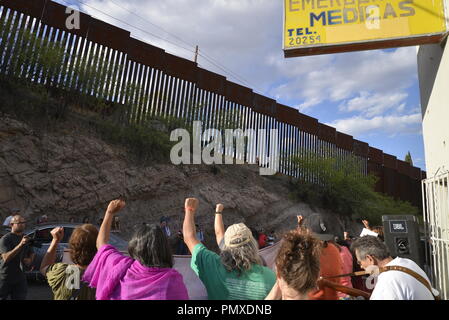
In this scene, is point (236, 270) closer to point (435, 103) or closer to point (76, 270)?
point (76, 270)

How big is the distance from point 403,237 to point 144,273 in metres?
4.56

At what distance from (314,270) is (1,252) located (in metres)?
4.20

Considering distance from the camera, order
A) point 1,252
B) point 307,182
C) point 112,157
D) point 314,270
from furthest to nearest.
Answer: point 307,182, point 112,157, point 1,252, point 314,270

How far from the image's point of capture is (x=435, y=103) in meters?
6.29

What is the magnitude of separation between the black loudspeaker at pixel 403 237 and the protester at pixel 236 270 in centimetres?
377

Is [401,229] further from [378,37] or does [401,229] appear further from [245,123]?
[245,123]

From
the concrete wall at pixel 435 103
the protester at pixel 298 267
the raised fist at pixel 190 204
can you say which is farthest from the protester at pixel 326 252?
the concrete wall at pixel 435 103

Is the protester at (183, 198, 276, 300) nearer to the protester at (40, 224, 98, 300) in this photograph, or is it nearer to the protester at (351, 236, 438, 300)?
the protester at (351, 236, 438, 300)

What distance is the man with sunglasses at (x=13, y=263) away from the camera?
4.08 m

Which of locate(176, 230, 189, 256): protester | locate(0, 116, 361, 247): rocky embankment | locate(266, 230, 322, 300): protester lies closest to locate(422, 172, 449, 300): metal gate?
locate(0, 116, 361, 247): rocky embankment

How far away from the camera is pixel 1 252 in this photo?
418 centimetres

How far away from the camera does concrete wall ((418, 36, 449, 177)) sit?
569 centimetres

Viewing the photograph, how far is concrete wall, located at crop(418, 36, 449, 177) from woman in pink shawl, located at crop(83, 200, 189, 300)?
4.71 m

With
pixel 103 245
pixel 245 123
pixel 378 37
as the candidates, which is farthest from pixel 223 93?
pixel 103 245
